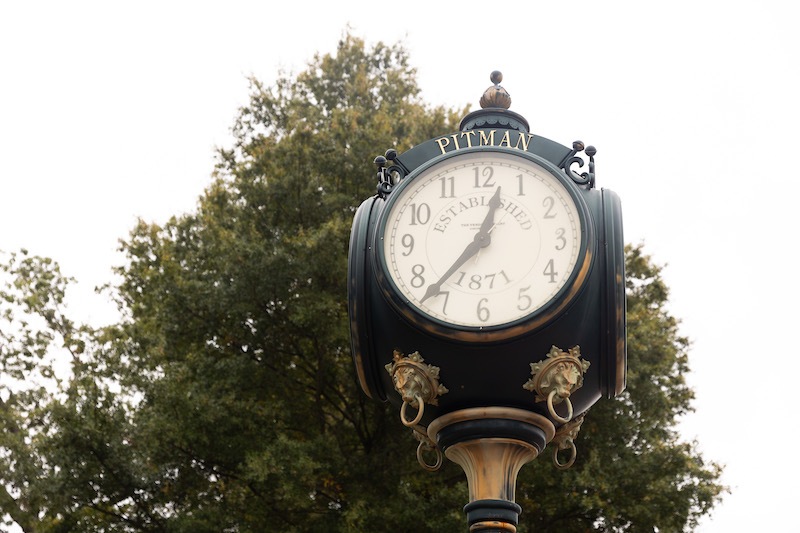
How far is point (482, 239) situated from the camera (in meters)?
3.18

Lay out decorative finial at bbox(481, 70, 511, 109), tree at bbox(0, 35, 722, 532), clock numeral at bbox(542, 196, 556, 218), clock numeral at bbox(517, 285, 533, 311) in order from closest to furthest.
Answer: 1. clock numeral at bbox(517, 285, 533, 311)
2. clock numeral at bbox(542, 196, 556, 218)
3. decorative finial at bbox(481, 70, 511, 109)
4. tree at bbox(0, 35, 722, 532)

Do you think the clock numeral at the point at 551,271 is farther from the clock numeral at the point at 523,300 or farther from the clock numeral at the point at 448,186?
the clock numeral at the point at 448,186

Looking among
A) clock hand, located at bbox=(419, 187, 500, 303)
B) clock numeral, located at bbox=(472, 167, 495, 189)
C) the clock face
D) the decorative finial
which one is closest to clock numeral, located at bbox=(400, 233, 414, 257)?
the clock face

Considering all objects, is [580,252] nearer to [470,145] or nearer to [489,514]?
[470,145]

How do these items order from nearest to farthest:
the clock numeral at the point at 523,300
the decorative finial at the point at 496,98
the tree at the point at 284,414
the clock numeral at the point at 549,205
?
the clock numeral at the point at 523,300 → the clock numeral at the point at 549,205 → the decorative finial at the point at 496,98 → the tree at the point at 284,414

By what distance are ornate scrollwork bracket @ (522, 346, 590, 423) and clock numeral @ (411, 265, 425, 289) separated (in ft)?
1.47

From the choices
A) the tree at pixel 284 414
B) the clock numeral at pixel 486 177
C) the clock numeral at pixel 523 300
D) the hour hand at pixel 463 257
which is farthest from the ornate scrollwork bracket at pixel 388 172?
the tree at pixel 284 414

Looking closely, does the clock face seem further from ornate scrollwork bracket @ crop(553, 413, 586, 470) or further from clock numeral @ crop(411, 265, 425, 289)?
ornate scrollwork bracket @ crop(553, 413, 586, 470)

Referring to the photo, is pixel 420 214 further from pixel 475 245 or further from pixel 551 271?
pixel 551 271

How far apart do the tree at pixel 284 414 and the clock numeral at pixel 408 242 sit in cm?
812

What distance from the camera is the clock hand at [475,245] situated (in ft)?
10.2

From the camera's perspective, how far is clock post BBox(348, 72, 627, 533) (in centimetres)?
299

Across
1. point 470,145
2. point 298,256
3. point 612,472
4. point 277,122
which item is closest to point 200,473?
point 298,256

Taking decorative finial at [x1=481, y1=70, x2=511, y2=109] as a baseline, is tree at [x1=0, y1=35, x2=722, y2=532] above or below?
above
